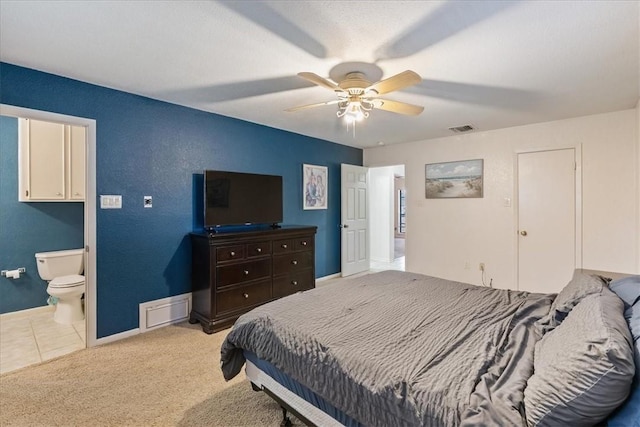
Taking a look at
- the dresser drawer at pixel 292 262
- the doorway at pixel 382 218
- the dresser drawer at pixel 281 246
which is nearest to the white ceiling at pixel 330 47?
the dresser drawer at pixel 281 246

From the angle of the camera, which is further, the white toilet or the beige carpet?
the white toilet

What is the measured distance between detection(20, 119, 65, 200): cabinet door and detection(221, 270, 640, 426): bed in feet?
10.7

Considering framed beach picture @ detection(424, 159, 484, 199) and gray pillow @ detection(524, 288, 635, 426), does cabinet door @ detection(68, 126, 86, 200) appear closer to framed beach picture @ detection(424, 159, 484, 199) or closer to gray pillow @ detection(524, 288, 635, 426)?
gray pillow @ detection(524, 288, 635, 426)

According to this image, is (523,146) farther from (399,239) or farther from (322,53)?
(399,239)

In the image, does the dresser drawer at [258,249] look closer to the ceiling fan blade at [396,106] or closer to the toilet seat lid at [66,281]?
the toilet seat lid at [66,281]

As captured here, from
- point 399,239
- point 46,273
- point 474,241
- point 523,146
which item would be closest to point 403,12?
point 523,146

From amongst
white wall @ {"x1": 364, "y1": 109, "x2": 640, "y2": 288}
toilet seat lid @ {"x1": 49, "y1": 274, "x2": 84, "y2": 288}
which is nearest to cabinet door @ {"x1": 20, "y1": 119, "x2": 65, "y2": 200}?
toilet seat lid @ {"x1": 49, "y1": 274, "x2": 84, "y2": 288}

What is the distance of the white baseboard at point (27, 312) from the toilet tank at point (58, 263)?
435mm

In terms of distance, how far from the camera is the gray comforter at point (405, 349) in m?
1.12

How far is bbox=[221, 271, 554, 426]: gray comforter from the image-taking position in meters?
1.12

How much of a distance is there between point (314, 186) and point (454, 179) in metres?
2.19

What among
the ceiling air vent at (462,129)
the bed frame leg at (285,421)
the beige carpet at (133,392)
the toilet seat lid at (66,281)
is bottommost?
the beige carpet at (133,392)

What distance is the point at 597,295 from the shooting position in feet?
4.96

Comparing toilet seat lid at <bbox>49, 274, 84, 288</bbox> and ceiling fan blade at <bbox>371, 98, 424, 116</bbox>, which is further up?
ceiling fan blade at <bbox>371, 98, 424, 116</bbox>
